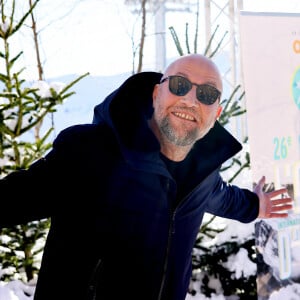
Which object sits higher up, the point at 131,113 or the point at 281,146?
the point at 131,113

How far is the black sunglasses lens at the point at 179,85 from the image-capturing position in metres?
1.66

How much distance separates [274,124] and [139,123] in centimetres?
136

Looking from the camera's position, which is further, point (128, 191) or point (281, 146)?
point (281, 146)

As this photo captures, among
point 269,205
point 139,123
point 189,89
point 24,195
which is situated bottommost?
point 269,205

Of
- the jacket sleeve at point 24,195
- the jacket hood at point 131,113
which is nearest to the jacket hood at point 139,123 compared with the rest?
the jacket hood at point 131,113

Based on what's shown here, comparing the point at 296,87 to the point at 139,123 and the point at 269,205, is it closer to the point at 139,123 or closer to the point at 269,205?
the point at 269,205

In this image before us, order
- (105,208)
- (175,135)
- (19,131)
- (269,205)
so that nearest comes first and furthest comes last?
(105,208), (175,135), (269,205), (19,131)

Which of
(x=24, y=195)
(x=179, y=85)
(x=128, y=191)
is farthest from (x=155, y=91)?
(x=24, y=195)

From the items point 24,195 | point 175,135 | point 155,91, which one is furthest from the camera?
point 155,91

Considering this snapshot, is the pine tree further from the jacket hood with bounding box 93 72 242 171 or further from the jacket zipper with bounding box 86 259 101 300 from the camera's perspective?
the jacket zipper with bounding box 86 259 101 300

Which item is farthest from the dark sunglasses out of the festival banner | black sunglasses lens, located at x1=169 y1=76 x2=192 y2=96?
the festival banner

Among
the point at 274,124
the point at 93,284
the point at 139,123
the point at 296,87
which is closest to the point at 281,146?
the point at 274,124

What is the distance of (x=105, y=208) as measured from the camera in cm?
148

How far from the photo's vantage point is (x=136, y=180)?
5.07ft
